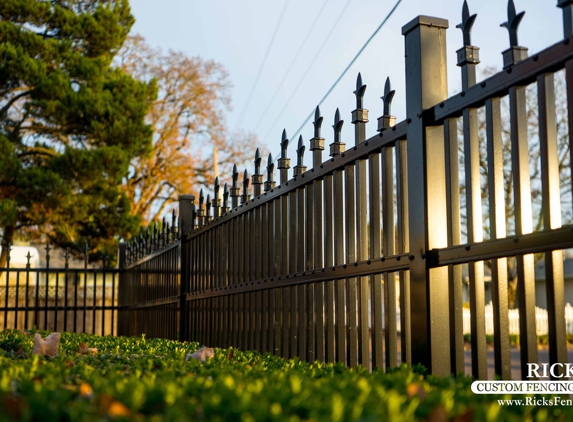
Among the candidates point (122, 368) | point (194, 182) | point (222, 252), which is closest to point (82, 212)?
point (194, 182)

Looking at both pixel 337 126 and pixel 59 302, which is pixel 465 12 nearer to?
pixel 337 126

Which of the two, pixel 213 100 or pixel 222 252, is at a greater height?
pixel 213 100

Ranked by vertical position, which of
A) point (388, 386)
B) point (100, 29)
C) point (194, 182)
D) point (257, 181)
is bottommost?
point (388, 386)

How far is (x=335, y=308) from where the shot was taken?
13.6ft

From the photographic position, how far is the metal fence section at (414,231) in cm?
268

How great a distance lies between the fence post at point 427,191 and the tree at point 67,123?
1712cm

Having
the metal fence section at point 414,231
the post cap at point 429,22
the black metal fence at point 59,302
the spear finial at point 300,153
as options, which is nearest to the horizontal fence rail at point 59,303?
the black metal fence at point 59,302

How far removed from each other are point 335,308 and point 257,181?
1.80 meters

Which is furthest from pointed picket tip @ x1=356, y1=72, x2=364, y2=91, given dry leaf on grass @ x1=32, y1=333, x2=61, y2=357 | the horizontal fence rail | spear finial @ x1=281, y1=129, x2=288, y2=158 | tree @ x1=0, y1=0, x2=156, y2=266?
tree @ x1=0, y1=0, x2=156, y2=266

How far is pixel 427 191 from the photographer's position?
3.21m

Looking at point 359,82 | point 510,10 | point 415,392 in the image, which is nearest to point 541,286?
point 359,82

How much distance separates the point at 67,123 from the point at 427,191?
61.8ft

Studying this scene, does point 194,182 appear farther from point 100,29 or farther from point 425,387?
point 425,387

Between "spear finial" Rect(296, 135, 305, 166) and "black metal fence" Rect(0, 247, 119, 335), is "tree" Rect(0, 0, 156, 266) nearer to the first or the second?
"black metal fence" Rect(0, 247, 119, 335)
